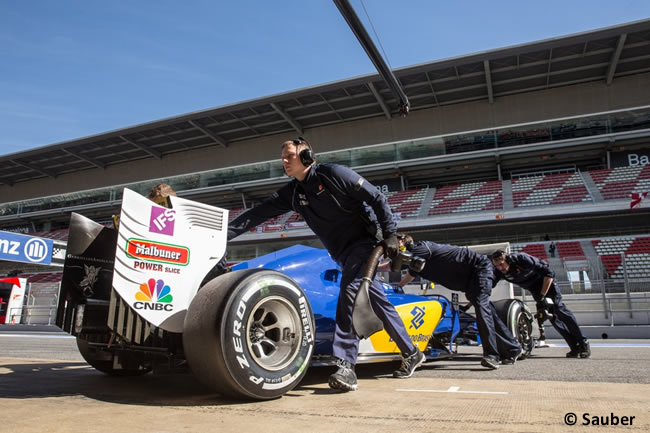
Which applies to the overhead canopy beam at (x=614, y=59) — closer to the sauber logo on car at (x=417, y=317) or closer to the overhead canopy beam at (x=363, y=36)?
the overhead canopy beam at (x=363, y=36)

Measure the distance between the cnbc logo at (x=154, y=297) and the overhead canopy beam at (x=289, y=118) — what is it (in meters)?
26.4

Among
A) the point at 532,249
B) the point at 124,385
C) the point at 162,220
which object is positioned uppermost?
the point at 532,249

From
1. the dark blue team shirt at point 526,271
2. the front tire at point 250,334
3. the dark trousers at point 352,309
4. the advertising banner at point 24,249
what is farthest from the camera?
the advertising banner at point 24,249

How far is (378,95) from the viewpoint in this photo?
26.6 metres

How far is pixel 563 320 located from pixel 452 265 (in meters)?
2.36

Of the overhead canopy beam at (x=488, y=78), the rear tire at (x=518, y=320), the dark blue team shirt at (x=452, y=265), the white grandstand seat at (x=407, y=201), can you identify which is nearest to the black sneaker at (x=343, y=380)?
the dark blue team shirt at (x=452, y=265)

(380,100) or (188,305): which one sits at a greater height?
(380,100)

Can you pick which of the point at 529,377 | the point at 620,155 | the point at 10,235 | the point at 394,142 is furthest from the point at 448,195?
the point at 529,377

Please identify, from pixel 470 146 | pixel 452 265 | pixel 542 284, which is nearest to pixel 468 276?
pixel 452 265

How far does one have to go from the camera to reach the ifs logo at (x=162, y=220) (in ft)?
8.15

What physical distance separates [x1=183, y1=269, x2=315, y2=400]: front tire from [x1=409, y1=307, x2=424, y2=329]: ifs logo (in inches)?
58.6

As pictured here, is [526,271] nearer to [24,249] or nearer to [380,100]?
[24,249]

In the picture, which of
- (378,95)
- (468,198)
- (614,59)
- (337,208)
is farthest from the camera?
(378,95)

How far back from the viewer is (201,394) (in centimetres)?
254
